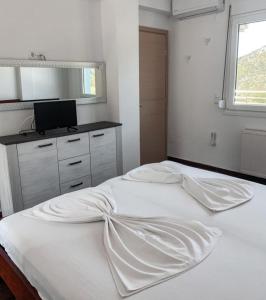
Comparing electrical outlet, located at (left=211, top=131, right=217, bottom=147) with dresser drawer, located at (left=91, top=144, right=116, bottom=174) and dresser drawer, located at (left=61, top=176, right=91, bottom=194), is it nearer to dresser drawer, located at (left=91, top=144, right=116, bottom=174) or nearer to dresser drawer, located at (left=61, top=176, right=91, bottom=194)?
dresser drawer, located at (left=91, top=144, right=116, bottom=174)

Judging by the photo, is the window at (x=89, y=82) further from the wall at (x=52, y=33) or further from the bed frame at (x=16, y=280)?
the bed frame at (x=16, y=280)

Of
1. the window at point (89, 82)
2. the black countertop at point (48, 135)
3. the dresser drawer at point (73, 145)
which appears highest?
the window at point (89, 82)

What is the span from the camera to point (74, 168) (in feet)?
10.3

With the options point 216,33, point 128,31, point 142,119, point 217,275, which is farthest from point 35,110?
point 216,33

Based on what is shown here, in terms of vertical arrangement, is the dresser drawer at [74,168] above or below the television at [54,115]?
below

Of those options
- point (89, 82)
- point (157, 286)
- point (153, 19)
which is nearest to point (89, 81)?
point (89, 82)

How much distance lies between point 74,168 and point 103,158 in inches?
16.7

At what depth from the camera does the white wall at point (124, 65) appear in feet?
11.3

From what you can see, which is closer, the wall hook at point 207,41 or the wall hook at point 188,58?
the wall hook at point 207,41

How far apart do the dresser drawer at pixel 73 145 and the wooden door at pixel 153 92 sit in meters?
1.36

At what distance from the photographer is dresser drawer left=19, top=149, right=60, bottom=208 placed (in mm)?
2727

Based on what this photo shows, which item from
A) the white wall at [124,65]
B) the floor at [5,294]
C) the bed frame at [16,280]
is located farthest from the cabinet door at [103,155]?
the bed frame at [16,280]

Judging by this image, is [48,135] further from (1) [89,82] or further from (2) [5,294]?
(2) [5,294]

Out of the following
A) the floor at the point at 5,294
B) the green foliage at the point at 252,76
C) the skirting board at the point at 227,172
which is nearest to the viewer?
the floor at the point at 5,294
